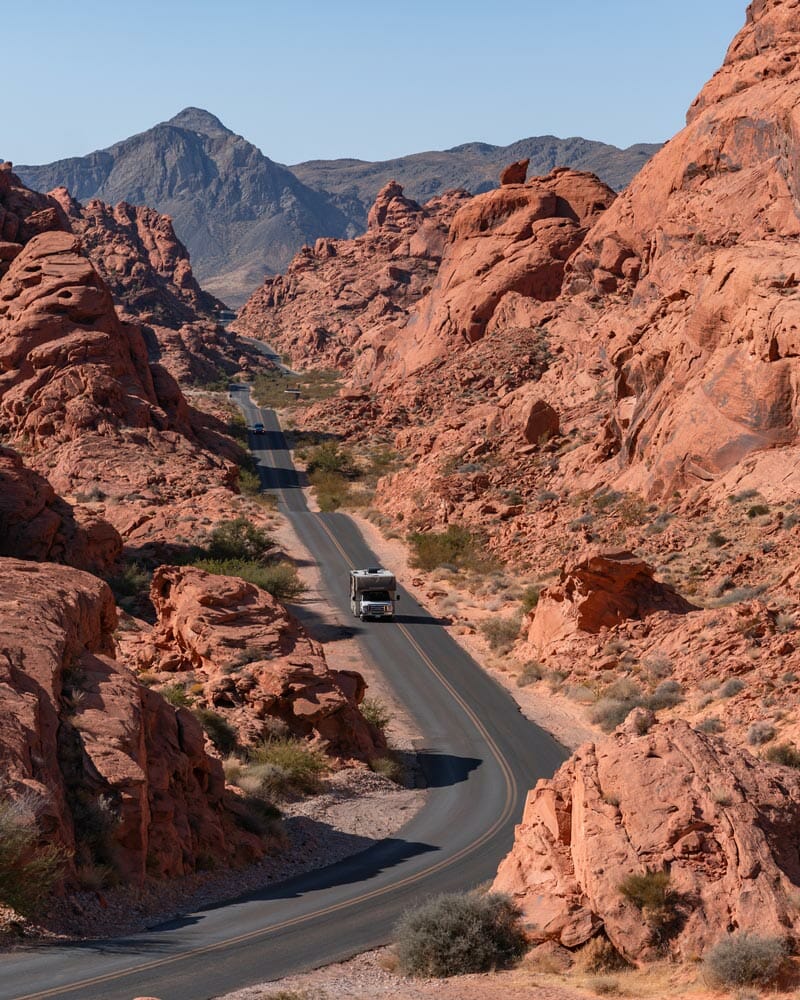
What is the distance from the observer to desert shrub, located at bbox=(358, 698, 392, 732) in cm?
3478

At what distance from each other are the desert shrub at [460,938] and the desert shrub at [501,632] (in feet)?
96.3

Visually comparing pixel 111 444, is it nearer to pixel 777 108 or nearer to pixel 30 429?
pixel 30 429

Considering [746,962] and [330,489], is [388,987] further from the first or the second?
[330,489]

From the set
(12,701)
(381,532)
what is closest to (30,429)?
(381,532)

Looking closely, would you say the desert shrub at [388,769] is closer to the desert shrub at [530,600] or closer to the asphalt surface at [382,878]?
the asphalt surface at [382,878]

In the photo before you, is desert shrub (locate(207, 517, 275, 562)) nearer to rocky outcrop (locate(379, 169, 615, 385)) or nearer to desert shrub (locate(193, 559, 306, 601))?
desert shrub (locate(193, 559, 306, 601))

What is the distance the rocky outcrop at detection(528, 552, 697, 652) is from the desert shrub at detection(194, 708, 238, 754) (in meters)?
15.7

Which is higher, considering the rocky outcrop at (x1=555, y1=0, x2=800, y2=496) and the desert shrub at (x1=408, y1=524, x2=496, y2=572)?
the rocky outcrop at (x1=555, y1=0, x2=800, y2=496)

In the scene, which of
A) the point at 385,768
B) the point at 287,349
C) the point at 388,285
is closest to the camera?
the point at 385,768

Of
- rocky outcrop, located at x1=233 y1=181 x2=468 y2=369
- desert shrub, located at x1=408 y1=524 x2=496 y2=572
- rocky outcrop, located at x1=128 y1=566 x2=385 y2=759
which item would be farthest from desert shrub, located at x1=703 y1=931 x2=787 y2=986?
rocky outcrop, located at x1=233 y1=181 x2=468 y2=369

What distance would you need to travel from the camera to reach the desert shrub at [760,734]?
30.5m

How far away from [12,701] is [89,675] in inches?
137

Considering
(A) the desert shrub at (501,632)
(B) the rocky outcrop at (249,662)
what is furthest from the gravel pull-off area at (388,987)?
(A) the desert shrub at (501,632)

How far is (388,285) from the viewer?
151 m
